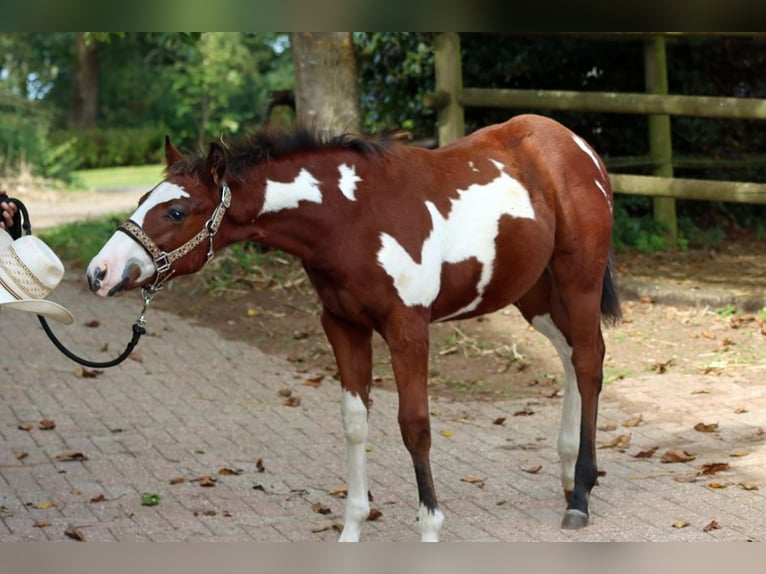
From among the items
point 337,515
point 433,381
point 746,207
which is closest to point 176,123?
point 746,207

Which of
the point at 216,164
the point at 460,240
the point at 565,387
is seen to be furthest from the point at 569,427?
the point at 216,164

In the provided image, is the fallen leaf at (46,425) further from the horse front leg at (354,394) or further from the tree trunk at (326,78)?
the tree trunk at (326,78)

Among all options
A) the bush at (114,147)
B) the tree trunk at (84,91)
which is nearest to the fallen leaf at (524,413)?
the bush at (114,147)

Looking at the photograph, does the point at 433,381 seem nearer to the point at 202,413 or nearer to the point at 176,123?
the point at 202,413

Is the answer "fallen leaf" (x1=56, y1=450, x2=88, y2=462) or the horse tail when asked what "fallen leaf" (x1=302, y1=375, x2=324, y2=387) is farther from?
the horse tail

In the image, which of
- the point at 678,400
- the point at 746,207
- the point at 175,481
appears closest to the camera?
the point at 175,481

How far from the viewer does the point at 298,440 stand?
6945 millimetres

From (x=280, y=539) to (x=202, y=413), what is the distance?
247cm

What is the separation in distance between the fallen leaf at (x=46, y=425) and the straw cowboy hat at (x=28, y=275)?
2.66m

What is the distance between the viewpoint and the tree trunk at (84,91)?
106ft

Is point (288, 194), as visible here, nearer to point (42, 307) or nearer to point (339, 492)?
point (42, 307)

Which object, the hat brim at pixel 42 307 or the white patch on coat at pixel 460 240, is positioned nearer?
the hat brim at pixel 42 307

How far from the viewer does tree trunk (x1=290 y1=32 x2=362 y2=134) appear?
9969 millimetres

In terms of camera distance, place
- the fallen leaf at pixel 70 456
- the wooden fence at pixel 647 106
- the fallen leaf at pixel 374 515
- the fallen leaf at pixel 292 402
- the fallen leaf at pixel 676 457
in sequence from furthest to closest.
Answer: the wooden fence at pixel 647 106
the fallen leaf at pixel 292 402
the fallen leaf at pixel 70 456
the fallen leaf at pixel 676 457
the fallen leaf at pixel 374 515
